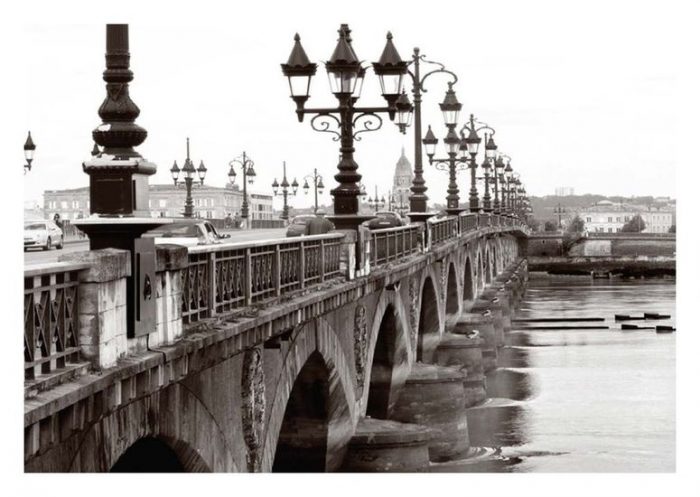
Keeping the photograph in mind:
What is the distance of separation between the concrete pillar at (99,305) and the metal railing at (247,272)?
6.30 feet

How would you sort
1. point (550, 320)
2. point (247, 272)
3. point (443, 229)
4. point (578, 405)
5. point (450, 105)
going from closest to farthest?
1. point (247, 272)
2. point (450, 105)
3. point (443, 229)
4. point (578, 405)
5. point (550, 320)

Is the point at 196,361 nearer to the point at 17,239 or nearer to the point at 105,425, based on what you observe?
the point at 105,425

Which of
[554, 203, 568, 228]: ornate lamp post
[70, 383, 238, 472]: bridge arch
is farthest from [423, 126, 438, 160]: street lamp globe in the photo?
[554, 203, 568, 228]: ornate lamp post

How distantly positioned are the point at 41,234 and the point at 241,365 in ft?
50.5

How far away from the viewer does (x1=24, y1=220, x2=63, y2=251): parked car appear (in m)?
28.3

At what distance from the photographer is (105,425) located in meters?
10.1

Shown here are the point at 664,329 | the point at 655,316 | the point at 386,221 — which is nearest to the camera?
the point at 386,221

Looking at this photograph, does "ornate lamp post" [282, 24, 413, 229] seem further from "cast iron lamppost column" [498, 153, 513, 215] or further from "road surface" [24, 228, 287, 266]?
"cast iron lamppost column" [498, 153, 513, 215]

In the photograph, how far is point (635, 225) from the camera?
97.2 meters

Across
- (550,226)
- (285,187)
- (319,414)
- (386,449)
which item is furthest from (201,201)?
(550,226)

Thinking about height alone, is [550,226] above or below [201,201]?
below

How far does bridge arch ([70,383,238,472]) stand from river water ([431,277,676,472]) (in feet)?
55.7

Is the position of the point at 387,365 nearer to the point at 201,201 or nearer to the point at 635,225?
the point at 201,201
